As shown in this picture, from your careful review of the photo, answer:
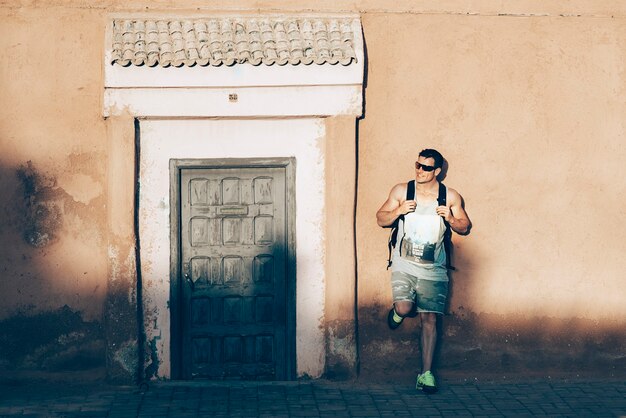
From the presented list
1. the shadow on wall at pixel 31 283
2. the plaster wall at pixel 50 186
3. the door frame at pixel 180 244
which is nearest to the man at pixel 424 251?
the door frame at pixel 180 244

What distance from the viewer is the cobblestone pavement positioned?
7.74 metres

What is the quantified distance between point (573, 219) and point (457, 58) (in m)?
1.75

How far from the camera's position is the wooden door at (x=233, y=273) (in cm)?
855

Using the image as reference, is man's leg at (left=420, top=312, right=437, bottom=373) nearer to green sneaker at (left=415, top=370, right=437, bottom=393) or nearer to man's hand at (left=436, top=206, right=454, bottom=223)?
green sneaker at (left=415, top=370, right=437, bottom=393)

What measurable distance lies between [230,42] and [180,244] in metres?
1.78

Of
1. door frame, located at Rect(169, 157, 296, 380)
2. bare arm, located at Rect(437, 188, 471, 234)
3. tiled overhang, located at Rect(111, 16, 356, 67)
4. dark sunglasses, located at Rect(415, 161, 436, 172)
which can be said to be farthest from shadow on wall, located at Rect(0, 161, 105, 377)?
bare arm, located at Rect(437, 188, 471, 234)

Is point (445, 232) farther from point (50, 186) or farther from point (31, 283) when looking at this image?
point (31, 283)

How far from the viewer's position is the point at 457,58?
8.56 m

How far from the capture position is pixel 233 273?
8.62 meters

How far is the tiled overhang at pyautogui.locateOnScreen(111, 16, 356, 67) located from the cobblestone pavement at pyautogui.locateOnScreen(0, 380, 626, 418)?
273cm

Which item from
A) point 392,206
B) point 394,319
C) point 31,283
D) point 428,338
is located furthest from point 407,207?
point 31,283

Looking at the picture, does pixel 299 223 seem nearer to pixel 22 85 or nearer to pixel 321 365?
pixel 321 365

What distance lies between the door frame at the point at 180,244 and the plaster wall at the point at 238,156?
38 millimetres

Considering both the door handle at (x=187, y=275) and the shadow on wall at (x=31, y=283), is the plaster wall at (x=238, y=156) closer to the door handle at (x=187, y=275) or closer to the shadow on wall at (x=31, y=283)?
the door handle at (x=187, y=275)
